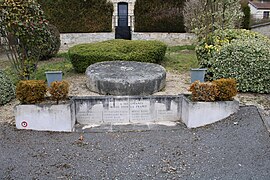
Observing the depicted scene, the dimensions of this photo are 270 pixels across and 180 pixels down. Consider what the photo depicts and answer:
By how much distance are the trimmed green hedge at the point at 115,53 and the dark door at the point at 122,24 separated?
7.20m

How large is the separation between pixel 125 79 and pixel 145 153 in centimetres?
271

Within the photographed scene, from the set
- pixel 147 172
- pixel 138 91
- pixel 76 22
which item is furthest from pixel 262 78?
pixel 76 22

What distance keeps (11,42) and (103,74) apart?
2643mm

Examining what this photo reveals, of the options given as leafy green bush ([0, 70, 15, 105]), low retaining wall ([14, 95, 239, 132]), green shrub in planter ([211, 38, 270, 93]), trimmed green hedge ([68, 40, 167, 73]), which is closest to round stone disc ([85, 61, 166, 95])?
low retaining wall ([14, 95, 239, 132])

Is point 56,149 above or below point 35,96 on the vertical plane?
below

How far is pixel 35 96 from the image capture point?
6.30 meters

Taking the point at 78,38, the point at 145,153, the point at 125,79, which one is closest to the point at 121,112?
the point at 125,79

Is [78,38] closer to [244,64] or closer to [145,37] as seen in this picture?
[145,37]

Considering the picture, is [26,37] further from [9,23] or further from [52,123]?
[52,123]

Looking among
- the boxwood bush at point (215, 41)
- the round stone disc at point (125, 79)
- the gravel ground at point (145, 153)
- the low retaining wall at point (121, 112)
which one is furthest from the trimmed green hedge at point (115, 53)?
the gravel ground at point (145, 153)

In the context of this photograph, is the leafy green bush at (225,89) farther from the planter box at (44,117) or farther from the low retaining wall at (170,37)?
the low retaining wall at (170,37)

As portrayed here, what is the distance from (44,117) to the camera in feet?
20.7

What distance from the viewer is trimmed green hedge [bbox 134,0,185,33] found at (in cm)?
1728

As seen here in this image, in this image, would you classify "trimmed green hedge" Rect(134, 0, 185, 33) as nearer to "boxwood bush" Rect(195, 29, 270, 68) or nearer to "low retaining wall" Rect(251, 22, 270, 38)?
"low retaining wall" Rect(251, 22, 270, 38)
